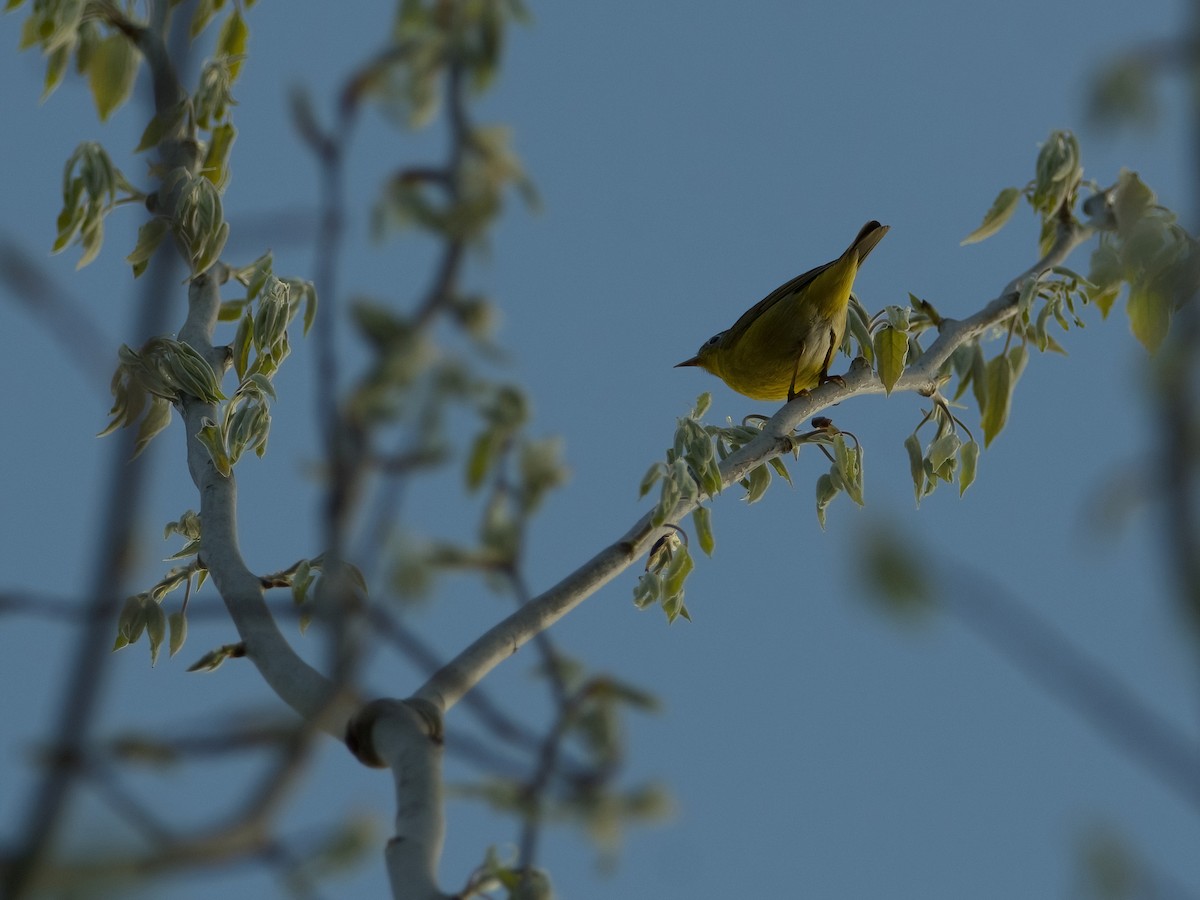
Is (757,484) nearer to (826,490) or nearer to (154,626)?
(826,490)

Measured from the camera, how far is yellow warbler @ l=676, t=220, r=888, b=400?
492cm

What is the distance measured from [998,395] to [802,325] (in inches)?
73.9

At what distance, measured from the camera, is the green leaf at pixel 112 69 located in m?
2.93

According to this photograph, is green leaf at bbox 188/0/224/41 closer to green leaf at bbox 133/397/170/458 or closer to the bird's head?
green leaf at bbox 133/397/170/458

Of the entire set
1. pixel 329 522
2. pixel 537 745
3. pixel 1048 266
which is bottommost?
pixel 537 745

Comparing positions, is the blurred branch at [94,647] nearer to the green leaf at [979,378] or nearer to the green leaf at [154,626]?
the green leaf at [154,626]

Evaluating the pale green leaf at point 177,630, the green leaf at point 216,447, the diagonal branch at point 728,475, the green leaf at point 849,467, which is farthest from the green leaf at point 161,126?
the green leaf at point 849,467

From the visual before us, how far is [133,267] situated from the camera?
2.90 meters

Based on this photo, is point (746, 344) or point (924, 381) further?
point (746, 344)

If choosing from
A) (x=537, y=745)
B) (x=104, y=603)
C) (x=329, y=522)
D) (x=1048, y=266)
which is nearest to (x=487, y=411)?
(x=1048, y=266)

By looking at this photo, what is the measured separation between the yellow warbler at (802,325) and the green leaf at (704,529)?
6.68ft

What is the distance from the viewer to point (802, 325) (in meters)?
5.03

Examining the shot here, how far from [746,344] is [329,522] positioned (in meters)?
3.89

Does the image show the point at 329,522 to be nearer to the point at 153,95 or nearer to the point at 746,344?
the point at 153,95
